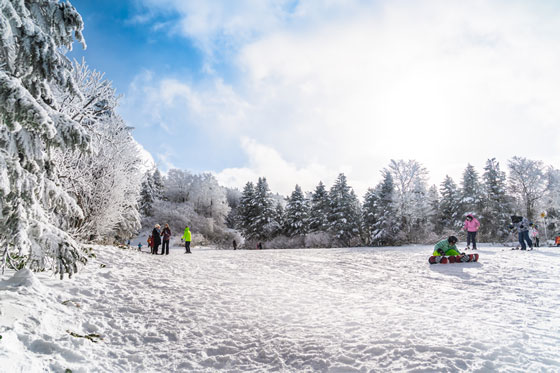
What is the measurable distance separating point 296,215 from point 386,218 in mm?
12890

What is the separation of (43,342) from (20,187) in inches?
85.5

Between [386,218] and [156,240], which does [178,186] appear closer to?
[386,218]

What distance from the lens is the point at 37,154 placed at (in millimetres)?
4430

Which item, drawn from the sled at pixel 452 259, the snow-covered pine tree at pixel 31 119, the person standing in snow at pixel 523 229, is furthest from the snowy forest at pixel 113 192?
the person standing in snow at pixel 523 229

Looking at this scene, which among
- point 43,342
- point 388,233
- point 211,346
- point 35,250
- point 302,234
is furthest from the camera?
point 302,234

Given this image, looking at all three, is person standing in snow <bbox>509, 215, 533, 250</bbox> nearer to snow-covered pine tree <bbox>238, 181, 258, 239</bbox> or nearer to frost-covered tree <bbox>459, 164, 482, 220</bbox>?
frost-covered tree <bbox>459, 164, 482, 220</bbox>

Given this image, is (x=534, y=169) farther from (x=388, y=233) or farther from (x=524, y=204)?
(x=388, y=233)

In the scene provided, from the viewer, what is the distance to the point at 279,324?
5.04 meters

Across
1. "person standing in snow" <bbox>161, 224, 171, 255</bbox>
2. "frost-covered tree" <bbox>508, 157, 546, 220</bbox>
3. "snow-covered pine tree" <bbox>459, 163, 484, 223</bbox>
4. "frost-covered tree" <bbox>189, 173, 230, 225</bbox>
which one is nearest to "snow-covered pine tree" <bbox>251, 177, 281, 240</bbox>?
"frost-covered tree" <bbox>189, 173, 230, 225</bbox>

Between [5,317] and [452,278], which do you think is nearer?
[5,317]

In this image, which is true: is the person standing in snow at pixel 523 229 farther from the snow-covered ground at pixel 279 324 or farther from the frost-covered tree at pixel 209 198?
the frost-covered tree at pixel 209 198

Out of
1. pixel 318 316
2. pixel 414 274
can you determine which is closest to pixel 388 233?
pixel 414 274

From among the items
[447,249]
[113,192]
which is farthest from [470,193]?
[113,192]

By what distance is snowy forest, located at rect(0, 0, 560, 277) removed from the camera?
4.21m
